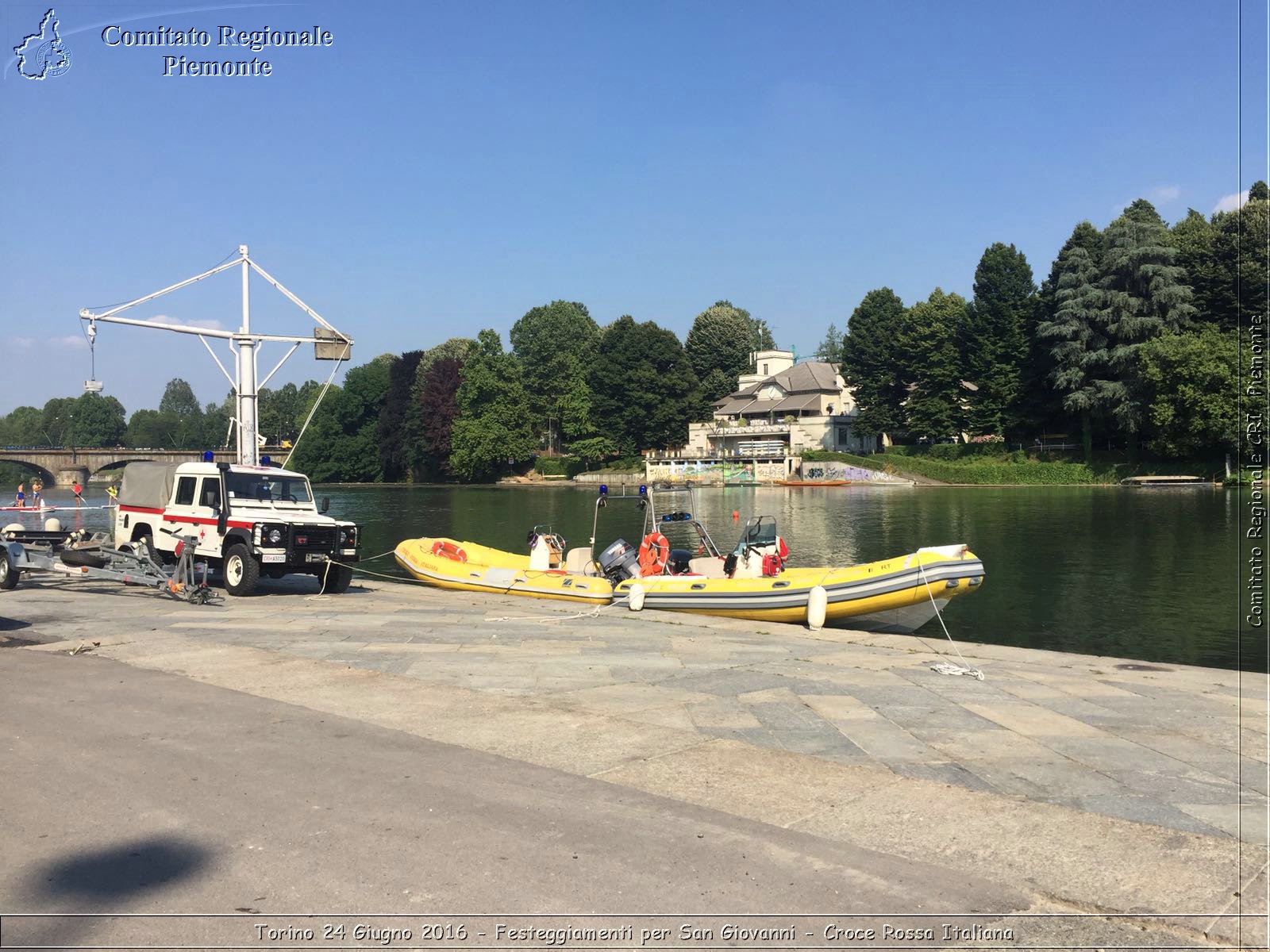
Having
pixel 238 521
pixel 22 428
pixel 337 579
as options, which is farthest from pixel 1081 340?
pixel 22 428

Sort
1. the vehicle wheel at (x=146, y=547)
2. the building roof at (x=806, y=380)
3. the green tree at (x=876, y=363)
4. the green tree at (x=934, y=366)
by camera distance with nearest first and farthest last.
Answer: the vehicle wheel at (x=146, y=547) → the green tree at (x=934, y=366) → the green tree at (x=876, y=363) → the building roof at (x=806, y=380)

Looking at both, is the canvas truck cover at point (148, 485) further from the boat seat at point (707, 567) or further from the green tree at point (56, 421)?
the green tree at point (56, 421)

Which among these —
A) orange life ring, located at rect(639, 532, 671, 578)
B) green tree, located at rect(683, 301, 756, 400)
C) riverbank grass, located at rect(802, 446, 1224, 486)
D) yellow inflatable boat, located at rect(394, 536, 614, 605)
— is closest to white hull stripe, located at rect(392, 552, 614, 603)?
yellow inflatable boat, located at rect(394, 536, 614, 605)

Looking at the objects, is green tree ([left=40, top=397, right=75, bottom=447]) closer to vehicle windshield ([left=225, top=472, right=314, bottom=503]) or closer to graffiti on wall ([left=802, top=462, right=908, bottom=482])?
graffiti on wall ([left=802, top=462, right=908, bottom=482])

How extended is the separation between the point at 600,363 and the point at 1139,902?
9967 centimetres

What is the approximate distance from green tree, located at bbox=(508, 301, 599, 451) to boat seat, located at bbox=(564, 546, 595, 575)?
81021 millimetres

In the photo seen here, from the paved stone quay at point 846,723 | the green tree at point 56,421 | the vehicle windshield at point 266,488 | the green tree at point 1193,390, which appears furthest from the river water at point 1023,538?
the green tree at point 56,421

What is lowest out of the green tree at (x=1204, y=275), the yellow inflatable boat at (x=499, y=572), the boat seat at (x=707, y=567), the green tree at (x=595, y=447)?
the yellow inflatable boat at (x=499, y=572)

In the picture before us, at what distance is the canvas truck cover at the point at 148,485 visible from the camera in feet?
63.1

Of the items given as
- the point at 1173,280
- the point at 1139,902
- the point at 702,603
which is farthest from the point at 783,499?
the point at 1139,902

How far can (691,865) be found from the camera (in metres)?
5.01

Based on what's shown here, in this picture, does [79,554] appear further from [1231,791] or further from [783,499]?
[783,499]

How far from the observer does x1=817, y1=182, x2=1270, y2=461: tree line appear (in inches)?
2445

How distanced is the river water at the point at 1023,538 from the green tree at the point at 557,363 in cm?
2317
